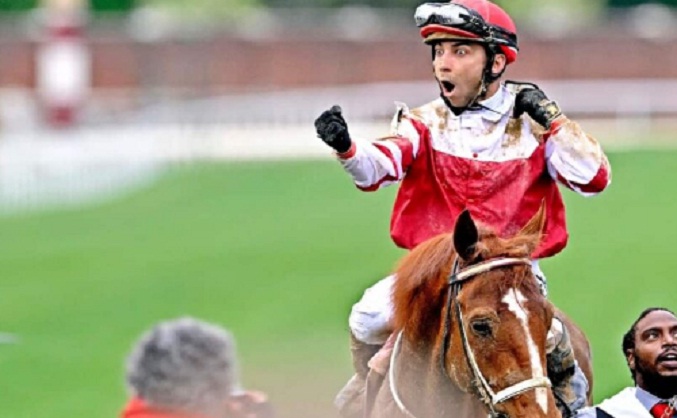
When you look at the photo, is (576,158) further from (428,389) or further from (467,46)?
(428,389)

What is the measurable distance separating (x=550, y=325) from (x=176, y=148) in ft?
90.2

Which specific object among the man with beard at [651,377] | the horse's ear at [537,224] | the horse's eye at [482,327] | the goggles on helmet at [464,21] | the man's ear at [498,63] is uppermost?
the goggles on helmet at [464,21]

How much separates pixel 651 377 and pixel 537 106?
0.91 m

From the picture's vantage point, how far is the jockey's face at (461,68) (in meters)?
6.00

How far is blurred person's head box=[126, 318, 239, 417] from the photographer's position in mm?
4719

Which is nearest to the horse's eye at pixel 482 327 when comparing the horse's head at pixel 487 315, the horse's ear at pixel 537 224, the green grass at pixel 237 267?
the horse's head at pixel 487 315

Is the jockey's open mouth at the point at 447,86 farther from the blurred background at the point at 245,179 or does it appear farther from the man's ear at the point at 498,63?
the blurred background at the point at 245,179

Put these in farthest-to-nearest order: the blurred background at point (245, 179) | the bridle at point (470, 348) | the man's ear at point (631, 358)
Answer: the blurred background at point (245, 179), the man's ear at point (631, 358), the bridle at point (470, 348)

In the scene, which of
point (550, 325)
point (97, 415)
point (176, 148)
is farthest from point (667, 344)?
point (176, 148)

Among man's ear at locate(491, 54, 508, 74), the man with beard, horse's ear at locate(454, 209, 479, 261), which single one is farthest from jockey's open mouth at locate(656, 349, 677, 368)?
man's ear at locate(491, 54, 508, 74)

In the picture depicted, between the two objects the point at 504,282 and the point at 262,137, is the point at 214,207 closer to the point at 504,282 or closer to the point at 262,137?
the point at 262,137

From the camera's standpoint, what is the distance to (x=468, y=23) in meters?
5.95

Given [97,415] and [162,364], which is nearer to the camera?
[162,364]

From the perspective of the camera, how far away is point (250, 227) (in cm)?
2481
